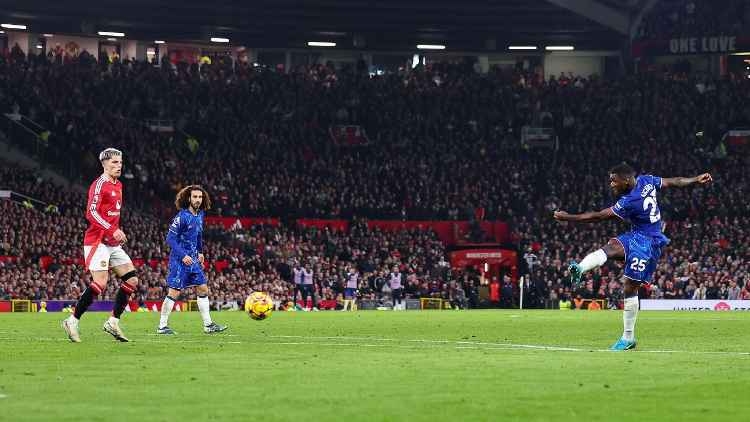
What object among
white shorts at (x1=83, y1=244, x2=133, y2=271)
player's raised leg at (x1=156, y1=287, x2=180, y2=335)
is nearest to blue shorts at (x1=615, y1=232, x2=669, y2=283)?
white shorts at (x1=83, y1=244, x2=133, y2=271)

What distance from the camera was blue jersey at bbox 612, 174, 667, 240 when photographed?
66.3 ft

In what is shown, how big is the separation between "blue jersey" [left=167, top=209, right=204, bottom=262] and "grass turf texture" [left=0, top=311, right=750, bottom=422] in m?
2.50

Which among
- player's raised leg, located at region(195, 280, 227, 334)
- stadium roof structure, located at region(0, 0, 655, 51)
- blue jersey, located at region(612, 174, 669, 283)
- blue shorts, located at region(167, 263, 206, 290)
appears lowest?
player's raised leg, located at region(195, 280, 227, 334)

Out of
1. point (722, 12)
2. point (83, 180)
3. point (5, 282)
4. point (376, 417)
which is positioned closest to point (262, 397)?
point (376, 417)

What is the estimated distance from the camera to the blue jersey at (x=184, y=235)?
Answer: 2639cm

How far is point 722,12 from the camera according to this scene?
82062 mm

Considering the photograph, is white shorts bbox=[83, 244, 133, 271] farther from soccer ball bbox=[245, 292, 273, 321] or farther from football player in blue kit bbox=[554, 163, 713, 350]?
football player in blue kit bbox=[554, 163, 713, 350]

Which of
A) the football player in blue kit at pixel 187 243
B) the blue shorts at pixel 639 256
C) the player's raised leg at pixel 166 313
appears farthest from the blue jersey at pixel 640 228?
the player's raised leg at pixel 166 313

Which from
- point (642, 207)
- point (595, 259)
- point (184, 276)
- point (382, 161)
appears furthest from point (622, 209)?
point (382, 161)

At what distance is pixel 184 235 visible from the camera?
26.5 m

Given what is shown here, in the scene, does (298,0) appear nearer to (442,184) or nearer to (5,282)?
(442,184)

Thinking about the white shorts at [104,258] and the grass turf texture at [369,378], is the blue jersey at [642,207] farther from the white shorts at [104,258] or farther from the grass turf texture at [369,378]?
the white shorts at [104,258]

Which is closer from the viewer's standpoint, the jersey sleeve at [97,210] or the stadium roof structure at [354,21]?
the jersey sleeve at [97,210]

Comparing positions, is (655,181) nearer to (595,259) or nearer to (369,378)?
(595,259)
